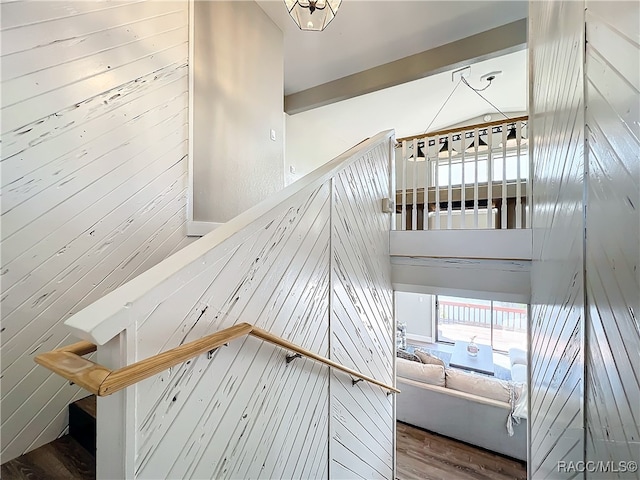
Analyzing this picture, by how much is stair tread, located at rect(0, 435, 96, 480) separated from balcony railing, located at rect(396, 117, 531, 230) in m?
2.76

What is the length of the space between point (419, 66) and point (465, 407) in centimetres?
431

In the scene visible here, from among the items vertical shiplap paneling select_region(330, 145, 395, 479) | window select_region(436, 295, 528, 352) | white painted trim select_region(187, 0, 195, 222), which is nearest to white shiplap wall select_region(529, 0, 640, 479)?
vertical shiplap paneling select_region(330, 145, 395, 479)

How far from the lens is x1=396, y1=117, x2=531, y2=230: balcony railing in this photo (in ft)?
9.31

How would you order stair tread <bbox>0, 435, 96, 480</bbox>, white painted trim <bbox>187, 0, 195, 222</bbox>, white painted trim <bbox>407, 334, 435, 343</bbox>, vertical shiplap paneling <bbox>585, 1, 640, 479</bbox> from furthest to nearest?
white painted trim <bbox>407, 334, 435, 343</bbox> < white painted trim <bbox>187, 0, 195, 222</bbox> < stair tread <bbox>0, 435, 96, 480</bbox> < vertical shiplap paneling <bbox>585, 1, 640, 479</bbox>

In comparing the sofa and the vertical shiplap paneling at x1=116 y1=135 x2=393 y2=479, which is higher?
the vertical shiplap paneling at x1=116 y1=135 x2=393 y2=479

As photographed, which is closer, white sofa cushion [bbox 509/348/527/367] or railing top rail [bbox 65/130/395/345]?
railing top rail [bbox 65/130/395/345]

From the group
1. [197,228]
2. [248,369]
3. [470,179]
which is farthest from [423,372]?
[248,369]

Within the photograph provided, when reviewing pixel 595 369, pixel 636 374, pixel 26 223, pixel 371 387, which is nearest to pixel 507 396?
pixel 371 387

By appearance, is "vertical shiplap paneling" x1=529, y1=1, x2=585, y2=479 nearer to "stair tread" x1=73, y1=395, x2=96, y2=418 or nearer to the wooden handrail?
the wooden handrail

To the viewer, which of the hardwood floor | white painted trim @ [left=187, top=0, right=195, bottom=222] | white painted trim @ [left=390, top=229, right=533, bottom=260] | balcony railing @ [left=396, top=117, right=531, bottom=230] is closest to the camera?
white painted trim @ [left=187, top=0, right=195, bottom=222]

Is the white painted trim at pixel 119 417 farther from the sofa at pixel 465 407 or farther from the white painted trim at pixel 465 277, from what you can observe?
the sofa at pixel 465 407

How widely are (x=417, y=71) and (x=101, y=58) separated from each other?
130 inches

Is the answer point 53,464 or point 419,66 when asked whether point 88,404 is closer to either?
point 53,464

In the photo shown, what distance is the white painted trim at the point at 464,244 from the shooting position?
7.78 feet
